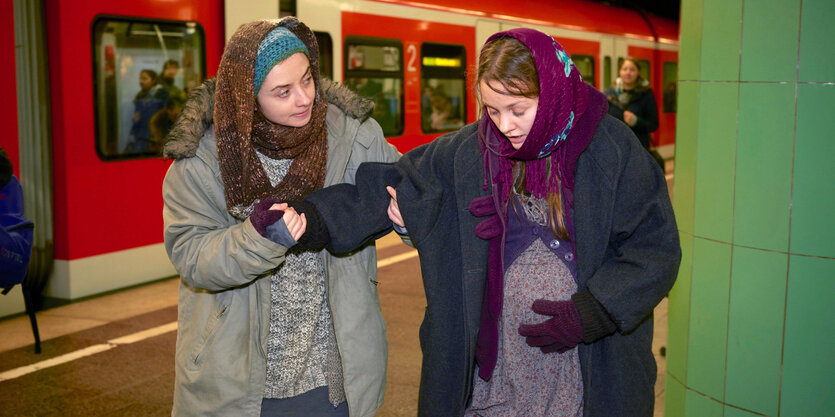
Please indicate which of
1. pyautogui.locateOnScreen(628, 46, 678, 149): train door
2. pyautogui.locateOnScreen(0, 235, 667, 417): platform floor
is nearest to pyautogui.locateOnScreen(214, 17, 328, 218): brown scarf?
pyautogui.locateOnScreen(0, 235, 667, 417): platform floor

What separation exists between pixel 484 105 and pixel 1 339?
196 inches

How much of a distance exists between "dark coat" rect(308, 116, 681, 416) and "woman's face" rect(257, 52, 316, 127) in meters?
0.23

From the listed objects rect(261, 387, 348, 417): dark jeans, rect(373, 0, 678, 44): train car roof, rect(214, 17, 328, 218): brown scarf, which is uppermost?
rect(373, 0, 678, 44): train car roof

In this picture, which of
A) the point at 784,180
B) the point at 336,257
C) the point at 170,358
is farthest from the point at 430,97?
the point at 336,257

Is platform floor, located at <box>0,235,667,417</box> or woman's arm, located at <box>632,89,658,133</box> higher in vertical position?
woman's arm, located at <box>632,89,658,133</box>

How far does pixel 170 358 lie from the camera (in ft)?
18.5

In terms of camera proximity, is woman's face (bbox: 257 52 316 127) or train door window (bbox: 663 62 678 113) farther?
train door window (bbox: 663 62 678 113)

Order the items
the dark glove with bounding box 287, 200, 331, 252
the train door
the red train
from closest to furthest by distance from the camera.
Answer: the dark glove with bounding box 287, 200, 331, 252
the red train
the train door

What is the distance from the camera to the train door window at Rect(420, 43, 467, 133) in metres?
10.5

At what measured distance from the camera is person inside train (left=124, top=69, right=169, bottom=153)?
23.9ft

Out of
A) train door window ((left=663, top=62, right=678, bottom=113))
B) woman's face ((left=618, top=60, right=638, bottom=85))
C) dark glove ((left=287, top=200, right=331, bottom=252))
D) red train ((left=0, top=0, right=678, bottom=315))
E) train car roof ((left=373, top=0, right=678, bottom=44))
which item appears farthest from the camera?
train door window ((left=663, top=62, right=678, bottom=113))

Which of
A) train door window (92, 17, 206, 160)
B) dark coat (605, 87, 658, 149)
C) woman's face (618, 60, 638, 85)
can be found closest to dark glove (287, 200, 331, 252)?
train door window (92, 17, 206, 160)

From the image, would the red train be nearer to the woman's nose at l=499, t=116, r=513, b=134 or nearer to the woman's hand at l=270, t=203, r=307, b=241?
the woman's hand at l=270, t=203, r=307, b=241

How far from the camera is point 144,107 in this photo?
24.1ft
